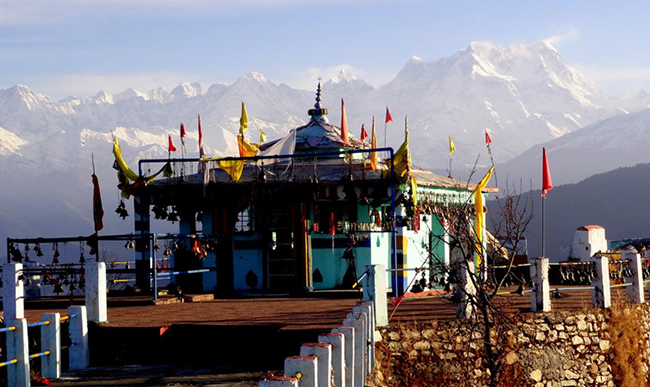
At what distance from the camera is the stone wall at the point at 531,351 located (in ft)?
51.2

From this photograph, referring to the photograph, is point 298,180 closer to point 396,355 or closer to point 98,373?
Result: point 396,355

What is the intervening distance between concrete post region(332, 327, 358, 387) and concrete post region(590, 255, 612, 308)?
9.37 meters

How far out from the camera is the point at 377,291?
1545 cm

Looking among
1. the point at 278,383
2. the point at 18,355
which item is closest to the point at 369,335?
the point at 18,355

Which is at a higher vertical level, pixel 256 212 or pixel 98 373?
pixel 256 212

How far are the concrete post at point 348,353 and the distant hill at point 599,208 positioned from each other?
73365 millimetres

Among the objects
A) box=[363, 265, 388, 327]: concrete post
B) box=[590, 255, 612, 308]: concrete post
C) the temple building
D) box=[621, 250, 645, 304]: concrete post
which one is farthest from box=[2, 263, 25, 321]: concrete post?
box=[621, 250, 645, 304]: concrete post

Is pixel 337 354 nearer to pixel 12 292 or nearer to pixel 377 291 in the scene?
pixel 377 291

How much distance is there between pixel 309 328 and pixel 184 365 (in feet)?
6.62

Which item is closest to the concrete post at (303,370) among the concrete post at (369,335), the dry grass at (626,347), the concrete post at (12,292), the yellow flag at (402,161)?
the concrete post at (369,335)

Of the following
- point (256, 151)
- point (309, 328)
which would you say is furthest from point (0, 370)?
point (256, 151)

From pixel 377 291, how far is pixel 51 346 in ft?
18.0

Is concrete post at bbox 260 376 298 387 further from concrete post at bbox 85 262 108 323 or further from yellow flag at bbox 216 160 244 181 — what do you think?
yellow flag at bbox 216 160 244 181

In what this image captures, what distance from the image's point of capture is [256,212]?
25.1m
